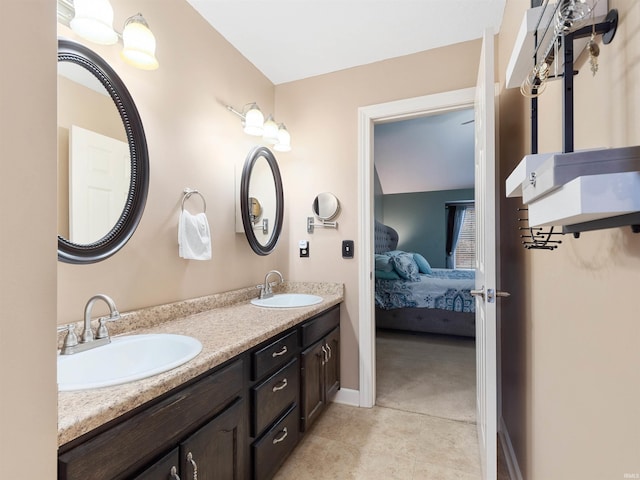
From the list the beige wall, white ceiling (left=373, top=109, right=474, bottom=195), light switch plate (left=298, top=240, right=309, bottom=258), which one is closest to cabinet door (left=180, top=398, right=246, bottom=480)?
the beige wall

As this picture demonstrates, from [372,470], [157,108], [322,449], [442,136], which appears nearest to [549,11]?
[157,108]

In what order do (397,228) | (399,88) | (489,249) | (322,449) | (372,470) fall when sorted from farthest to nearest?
1. (397,228)
2. (399,88)
3. (322,449)
4. (372,470)
5. (489,249)

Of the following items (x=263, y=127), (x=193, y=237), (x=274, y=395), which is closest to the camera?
(x=274, y=395)

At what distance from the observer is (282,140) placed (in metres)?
2.31

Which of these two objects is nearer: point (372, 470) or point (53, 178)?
point (53, 178)

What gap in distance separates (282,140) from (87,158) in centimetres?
132

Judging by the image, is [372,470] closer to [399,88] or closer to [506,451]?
[506,451]

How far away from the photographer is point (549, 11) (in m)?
0.76

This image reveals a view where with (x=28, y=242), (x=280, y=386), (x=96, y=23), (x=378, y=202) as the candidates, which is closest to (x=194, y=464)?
(x=280, y=386)

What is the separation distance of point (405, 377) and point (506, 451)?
3.49ft

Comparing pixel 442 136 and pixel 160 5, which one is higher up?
pixel 442 136

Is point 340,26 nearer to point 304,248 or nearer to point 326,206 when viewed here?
point 326,206

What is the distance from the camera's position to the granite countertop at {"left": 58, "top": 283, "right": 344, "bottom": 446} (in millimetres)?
718

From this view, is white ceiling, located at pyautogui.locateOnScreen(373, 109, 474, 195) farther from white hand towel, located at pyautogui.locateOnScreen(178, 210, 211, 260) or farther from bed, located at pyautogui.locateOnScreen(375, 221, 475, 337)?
white hand towel, located at pyautogui.locateOnScreen(178, 210, 211, 260)
